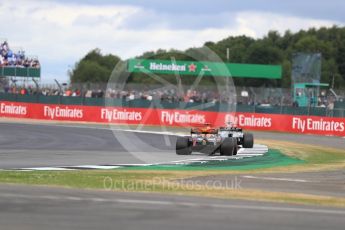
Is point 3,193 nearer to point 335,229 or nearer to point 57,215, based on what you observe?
point 57,215

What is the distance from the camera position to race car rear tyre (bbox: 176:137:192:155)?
21.6 m

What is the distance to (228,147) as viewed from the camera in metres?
21.1

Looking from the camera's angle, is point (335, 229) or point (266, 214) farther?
point (266, 214)

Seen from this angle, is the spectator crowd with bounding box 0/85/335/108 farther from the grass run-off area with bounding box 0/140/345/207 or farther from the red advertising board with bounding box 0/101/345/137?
the grass run-off area with bounding box 0/140/345/207

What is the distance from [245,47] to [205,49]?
95.0 metres

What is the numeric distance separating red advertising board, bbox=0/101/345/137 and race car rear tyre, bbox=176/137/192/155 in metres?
15.5

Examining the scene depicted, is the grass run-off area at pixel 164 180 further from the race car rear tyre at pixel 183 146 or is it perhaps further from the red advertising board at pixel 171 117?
the red advertising board at pixel 171 117

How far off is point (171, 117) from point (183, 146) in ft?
68.7

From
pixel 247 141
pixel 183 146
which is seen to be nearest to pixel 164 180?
pixel 183 146

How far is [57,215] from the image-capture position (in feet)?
29.0

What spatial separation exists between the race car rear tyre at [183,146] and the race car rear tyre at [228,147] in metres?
1.00

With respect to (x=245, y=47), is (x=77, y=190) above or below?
below

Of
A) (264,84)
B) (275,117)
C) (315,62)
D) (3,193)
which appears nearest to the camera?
(3,193)

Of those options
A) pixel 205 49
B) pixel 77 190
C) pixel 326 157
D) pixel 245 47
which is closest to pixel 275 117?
pixel 326 157
